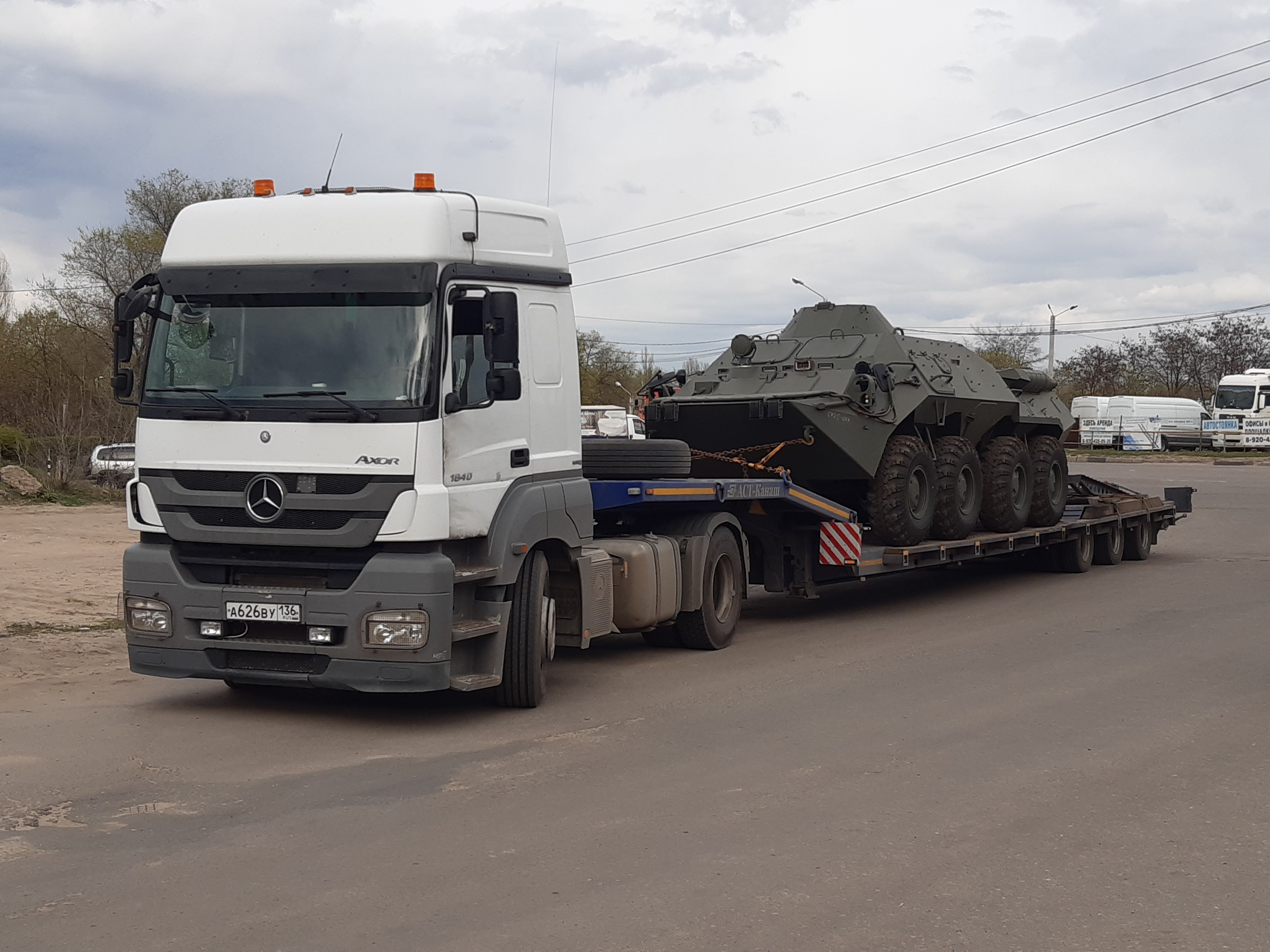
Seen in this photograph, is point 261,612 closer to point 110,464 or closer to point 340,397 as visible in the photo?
point 340,397

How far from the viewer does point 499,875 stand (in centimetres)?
537

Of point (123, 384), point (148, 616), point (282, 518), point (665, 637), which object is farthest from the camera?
point (665, 637)

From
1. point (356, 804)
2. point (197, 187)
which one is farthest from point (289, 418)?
point (197, 187)

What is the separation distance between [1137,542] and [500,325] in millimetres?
13997

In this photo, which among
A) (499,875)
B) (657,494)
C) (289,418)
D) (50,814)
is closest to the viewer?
(499,875)

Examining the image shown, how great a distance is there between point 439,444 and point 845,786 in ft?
9.76

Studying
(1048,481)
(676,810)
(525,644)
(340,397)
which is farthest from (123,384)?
(1048,481)

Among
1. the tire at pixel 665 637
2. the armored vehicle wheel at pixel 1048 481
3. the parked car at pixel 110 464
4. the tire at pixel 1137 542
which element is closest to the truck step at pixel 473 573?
the tire at pixel 665 637

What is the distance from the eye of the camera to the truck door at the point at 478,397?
8.01 metres

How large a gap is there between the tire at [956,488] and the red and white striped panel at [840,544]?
1927 millimetres

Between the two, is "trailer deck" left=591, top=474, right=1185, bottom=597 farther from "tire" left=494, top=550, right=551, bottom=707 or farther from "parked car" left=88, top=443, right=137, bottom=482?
"parked car" left=88, top=443, right=137, bottom=482

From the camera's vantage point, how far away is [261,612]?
799 centimetres

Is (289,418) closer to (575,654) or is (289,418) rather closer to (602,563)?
(602,563)

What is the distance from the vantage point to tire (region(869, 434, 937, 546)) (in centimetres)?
1377
